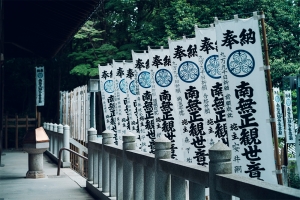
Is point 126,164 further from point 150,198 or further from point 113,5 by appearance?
point 113,5

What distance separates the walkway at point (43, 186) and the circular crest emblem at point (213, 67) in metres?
3.96

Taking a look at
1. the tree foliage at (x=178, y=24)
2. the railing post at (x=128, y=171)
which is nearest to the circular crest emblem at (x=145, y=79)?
the railing post at (x=128, y=171)

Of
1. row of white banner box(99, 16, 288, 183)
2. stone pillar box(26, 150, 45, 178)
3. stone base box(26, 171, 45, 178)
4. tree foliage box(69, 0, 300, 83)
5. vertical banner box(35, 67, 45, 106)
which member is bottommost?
stone base box(26, 171, 45, 178)

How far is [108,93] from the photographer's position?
18.9 m

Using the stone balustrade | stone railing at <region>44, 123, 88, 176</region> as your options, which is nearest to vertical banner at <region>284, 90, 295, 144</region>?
stone railing at <region>44, 123, 88, 176</region>

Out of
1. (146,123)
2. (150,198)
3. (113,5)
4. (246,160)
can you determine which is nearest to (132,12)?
(113,5)

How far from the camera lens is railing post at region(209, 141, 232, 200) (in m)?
4.23

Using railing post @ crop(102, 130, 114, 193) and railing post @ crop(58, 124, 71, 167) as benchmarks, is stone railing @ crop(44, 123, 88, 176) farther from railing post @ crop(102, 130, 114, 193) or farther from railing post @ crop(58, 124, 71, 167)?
railing post @ crop(102, 130, 114, 193)

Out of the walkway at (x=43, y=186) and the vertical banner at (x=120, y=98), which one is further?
the vertical banner at (x=120, y=98)

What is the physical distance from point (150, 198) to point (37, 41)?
1129 centimetres

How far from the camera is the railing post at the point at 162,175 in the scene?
5789 millimetres

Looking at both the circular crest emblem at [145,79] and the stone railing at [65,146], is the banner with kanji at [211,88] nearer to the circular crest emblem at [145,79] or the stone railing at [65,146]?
the circular crest emblem at [145,79]

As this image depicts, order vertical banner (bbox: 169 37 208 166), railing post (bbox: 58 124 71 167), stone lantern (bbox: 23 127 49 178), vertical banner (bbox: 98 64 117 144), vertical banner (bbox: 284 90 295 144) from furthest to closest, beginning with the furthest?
vertical banner (bbox: 284 90 295 144), vertical banner (bbox: 98 64 117 144), railing post (bbox: 58 124 71 167), stone lantern (bbox: 23 127 49 178), vertical banner (bbox: 169 37 208 166)

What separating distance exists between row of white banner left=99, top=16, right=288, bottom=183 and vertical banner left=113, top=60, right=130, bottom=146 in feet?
2.12
